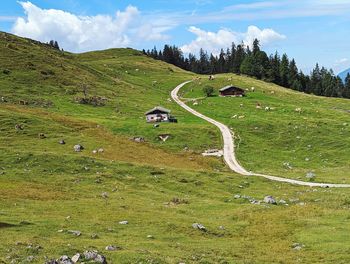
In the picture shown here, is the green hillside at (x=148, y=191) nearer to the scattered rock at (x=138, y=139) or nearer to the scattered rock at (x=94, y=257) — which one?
the scattered rock at (x=94, y=257)

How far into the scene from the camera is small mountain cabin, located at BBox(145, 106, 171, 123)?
105 metres

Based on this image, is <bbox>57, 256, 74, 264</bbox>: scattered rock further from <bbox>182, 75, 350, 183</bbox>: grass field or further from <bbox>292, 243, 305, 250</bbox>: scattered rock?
<bbox>182, 75, 350, 183</bbox>: grass field

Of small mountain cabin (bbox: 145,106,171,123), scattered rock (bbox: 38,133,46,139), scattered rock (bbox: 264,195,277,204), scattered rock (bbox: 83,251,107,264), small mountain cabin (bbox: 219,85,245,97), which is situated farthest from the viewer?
small mountain cabin (bbox: 219,85,245,97)

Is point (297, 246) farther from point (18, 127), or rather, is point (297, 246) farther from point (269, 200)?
point (18, 127)

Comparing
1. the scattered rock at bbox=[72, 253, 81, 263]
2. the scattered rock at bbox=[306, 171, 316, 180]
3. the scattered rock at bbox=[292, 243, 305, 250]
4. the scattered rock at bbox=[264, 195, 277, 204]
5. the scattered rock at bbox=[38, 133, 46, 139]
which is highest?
the scattered rock at bbox=[38, 133, 46, 139]

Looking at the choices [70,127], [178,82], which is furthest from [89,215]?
[178,82]

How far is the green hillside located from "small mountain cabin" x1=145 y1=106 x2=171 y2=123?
381 cm

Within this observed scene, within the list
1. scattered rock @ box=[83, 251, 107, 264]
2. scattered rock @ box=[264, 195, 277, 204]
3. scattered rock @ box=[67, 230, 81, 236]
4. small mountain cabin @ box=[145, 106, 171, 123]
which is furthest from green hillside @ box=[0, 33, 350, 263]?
small mountain cabin @ box=[145, 106, 171, 123]

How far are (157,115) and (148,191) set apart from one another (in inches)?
2057

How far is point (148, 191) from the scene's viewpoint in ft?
177

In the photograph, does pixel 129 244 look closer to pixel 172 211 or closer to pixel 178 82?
pixel 172 211

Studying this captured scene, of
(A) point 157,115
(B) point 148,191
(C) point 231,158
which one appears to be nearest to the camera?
(B) point 148,191

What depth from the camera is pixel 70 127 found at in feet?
282

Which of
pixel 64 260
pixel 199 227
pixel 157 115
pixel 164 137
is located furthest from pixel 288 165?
pixel 64 260
